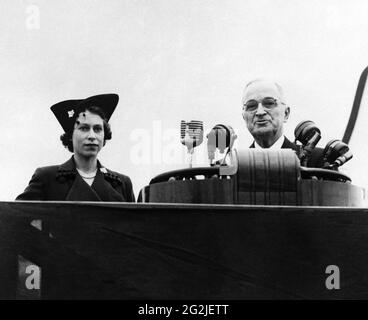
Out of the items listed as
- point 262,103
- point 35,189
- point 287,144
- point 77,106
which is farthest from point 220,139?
point 77,106

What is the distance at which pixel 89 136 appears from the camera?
1337cm

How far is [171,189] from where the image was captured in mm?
10078

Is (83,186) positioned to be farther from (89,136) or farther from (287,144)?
(287,144)

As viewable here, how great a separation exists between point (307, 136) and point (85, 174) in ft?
12.8

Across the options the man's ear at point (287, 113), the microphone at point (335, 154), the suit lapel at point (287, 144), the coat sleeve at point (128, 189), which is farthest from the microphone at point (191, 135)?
the man's ear at point (287, 113)

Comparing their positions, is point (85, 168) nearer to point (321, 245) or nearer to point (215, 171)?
point (215, 171)

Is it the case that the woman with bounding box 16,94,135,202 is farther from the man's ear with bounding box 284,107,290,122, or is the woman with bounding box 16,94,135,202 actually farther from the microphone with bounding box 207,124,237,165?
the man's ear with bounding box 284,107,290,122

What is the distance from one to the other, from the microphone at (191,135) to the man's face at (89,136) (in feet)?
7.66

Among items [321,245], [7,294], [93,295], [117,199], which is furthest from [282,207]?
[117,199]

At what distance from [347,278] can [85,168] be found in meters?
5.72

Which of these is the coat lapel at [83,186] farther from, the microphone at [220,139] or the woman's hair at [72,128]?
the microphone at [220,139]

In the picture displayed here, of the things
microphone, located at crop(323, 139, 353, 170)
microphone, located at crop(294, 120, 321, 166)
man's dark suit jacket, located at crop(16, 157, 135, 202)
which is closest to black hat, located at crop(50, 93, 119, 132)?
man's dark suit jacket, located at crop(16, 157, 135, 202)
